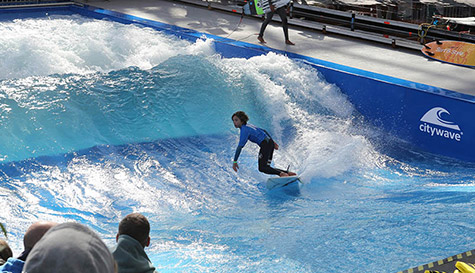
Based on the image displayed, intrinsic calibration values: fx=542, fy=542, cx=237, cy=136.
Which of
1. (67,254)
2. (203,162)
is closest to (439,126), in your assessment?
(203,162)

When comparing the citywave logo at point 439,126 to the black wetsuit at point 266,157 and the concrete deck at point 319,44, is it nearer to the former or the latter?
the concrete deck at point 319,44

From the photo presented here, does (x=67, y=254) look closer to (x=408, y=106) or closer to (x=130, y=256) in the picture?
(x=130, y=256)

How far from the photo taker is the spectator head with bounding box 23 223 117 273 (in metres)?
1.59

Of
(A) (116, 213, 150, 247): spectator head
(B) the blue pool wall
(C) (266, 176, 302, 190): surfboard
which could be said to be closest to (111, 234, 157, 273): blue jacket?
(A) (116, 213, 150, 247): spectator head

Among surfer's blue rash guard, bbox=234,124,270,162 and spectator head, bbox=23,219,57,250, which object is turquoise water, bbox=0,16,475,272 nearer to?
surfer's blue rash guard, bbox=234,124,270,162

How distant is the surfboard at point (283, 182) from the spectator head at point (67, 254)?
563 cm

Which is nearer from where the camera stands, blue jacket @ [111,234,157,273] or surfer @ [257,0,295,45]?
blue jacket @ [111,234,157,273]

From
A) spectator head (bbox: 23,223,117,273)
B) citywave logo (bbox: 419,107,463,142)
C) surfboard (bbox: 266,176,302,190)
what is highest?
spectator head (bbox: 23,223,117,273)

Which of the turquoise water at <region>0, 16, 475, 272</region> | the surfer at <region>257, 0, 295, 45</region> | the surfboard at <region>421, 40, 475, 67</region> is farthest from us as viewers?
the surfer at <region>257, 0, 295, 45</region>

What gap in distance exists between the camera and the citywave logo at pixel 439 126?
28.0 ft

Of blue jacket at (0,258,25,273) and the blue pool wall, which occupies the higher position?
blue jacket at (0,258,25,273)

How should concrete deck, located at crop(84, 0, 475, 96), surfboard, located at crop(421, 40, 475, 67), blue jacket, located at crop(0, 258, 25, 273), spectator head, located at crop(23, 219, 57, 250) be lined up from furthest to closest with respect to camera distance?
surfboard, located at crop(421, 40, 475, 67) < concrete deck, located at crop(84, 0, 475, 96) < spectator head, located at crop(23, 219, 57, 250) < blue jacket, located at crop(0, 258, 25, 273)

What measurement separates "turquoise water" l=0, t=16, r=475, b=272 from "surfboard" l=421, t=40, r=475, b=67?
2.43 metres

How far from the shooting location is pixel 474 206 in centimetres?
582
